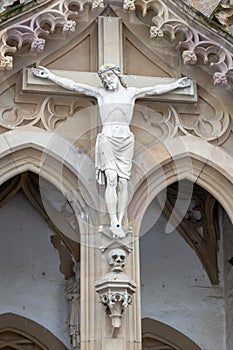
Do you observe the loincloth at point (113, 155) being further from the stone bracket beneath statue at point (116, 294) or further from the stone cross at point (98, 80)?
the stone bracket beneath statue at point (116, 294)

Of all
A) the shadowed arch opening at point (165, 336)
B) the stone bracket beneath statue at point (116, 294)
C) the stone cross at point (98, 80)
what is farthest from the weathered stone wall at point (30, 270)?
the stone bracket beneath statue at point (116, 294)

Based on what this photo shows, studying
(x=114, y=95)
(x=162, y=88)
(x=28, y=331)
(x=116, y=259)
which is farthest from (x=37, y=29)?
(x=28, y=331)

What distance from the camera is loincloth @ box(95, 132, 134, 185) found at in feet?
41.0

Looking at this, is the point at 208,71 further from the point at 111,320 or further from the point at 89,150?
the point at 111,320

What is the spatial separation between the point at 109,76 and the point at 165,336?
11.9 feet

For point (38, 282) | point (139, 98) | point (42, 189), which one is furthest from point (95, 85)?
point (38, 282)

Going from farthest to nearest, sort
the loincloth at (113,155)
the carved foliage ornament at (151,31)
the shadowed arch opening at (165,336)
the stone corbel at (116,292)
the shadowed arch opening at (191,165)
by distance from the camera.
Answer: the shadowed arch opening at (165,336), the shadowed arch opening at (191,165), the carved foliage ornament at (151,31), the loincloth at (113,155), the stone corbel at (116,292)

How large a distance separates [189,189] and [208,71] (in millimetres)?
1633

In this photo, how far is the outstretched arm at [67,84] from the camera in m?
12.8

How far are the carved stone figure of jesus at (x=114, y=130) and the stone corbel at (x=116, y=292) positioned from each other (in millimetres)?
440

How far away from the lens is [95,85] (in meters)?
13.0

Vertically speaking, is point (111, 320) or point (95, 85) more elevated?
point (95, 85)

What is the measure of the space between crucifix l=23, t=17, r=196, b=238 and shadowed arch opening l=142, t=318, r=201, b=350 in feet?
8.93

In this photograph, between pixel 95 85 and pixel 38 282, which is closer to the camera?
pixel 95 85
